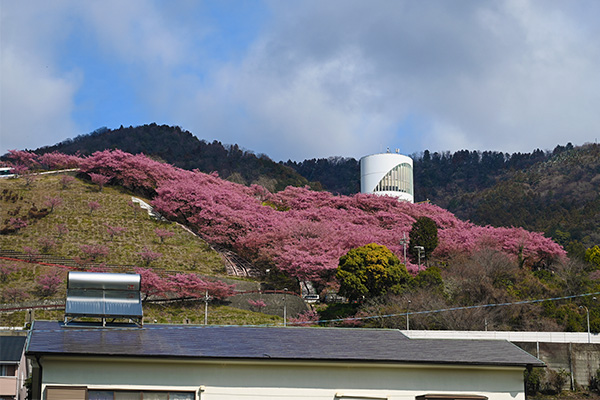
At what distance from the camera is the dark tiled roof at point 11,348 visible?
54.8 ft

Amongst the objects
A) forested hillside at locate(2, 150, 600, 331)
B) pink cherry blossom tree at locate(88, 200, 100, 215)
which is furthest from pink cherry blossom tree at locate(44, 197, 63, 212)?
pink cherry blossom tree at locate(88, 200, 100, 215)

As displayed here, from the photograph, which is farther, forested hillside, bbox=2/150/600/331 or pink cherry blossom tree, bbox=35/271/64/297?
pink cherry blossom tree, bbox=35/271/64/297

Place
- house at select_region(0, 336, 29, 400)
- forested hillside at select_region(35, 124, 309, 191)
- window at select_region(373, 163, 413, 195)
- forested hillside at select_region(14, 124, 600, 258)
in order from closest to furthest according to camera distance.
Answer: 1. house at select_region(0, 336, 29, 400)
2. window at select_region(373, 163, 413, 195)
3. forested hillside at select_region(14, 124, 600, 258)
4. forested hillside at select_region(35, 124, 309, 191)

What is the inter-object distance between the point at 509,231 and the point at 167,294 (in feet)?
68.0

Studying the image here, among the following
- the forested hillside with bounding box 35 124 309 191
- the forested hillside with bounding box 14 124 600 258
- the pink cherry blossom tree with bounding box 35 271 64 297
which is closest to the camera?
the pink cherry blossom tree with bounding box 35 271 64 297

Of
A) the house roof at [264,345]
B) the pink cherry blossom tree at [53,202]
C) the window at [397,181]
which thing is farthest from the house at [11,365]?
the window at [397,181]

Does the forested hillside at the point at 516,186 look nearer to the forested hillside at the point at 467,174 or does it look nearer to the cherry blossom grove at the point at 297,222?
the forested hillside at the point at 467,174

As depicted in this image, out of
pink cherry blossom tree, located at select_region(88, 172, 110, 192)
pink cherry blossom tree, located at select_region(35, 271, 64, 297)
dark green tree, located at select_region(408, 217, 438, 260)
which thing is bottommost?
pink cherry blossom tree, located at select_region(35, 271, 64, 297)

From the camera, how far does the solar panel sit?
13.0 m

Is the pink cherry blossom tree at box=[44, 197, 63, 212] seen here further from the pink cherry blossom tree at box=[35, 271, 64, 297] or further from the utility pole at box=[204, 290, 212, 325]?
the utility pole at box=[204, 290, 212, 325]

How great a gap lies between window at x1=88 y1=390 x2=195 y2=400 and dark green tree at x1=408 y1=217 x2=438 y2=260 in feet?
99.5

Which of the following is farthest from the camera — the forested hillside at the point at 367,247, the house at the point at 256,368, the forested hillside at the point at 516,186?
the forested hillside at the point at 516,186

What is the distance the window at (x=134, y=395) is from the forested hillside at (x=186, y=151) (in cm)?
6625

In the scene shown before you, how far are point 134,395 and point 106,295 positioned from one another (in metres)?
3.24
